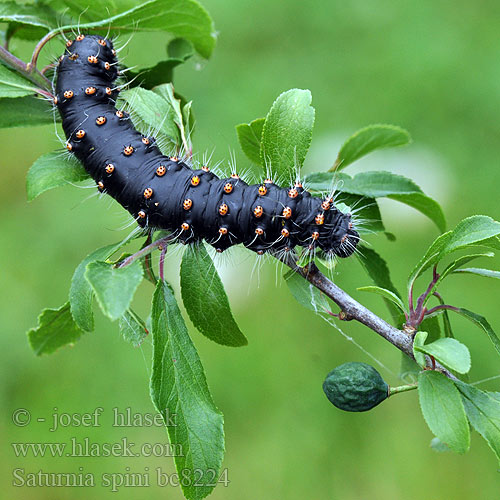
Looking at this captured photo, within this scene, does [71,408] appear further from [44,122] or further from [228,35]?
[228,35]

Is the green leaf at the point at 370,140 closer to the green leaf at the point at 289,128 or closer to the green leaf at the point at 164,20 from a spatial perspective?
the green leaf at the point at 289,128

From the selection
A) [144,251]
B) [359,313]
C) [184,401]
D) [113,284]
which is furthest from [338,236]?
[113,284]

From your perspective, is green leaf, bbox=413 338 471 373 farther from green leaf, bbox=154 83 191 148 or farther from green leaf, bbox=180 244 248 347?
green leaf, bbox=154 83 191 148

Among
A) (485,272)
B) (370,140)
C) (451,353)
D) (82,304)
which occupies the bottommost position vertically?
(451,353)

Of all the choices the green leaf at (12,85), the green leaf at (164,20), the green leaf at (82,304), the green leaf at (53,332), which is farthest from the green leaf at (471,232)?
the green leaf at (12,85)

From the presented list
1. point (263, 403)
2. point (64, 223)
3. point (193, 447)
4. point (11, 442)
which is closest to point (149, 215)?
point (193, 447)

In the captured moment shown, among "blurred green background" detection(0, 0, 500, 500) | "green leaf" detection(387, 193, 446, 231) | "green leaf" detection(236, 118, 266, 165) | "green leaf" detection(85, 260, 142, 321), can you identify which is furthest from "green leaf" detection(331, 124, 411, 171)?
"blurred green background" detection(0, 0, 500, 500)

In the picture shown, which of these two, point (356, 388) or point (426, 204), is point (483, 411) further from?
point (426, 204)
